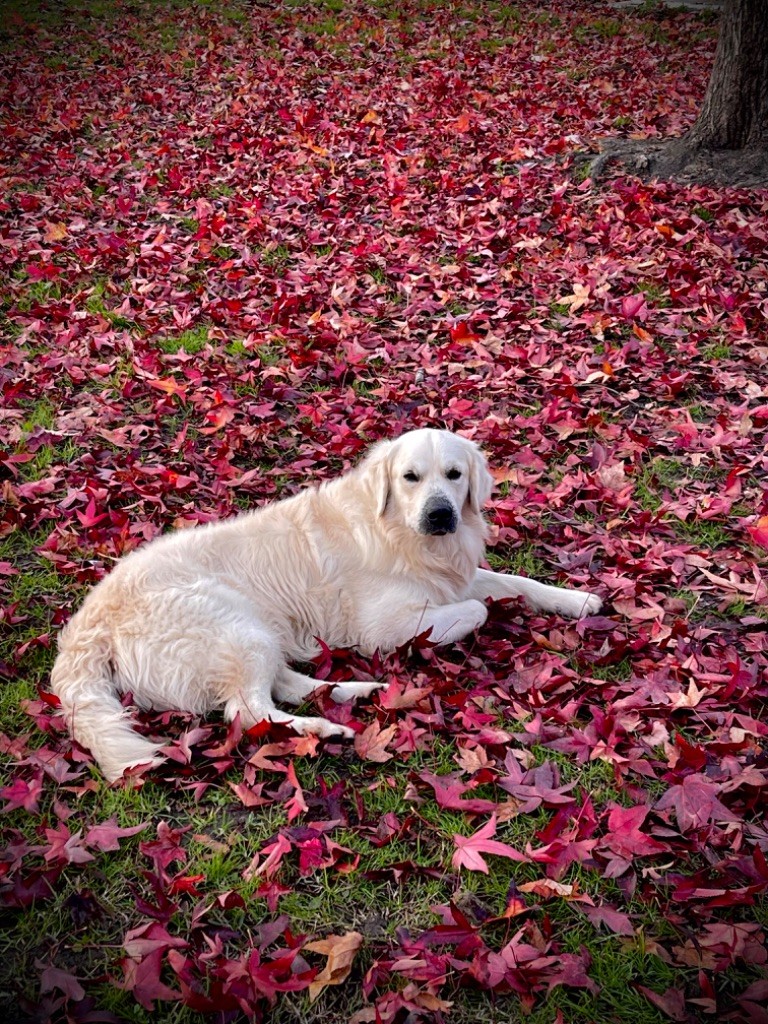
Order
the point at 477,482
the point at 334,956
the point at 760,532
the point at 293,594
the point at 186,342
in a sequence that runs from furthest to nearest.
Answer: the point at 186,342 < the point at 760,532 < the point at 477,482 < the point at 293,594 < the point at 334,956

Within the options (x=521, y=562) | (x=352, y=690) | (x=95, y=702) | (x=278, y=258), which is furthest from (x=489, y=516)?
(x=278, y=258)

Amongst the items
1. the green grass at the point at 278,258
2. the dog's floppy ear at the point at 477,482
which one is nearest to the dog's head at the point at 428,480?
the dog's floppy ear at the point at 477,482

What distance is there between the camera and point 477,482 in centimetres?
409

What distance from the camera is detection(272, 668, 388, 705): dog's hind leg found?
3.66 meters

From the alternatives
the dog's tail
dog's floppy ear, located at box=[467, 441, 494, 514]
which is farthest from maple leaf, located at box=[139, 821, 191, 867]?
dog's floppy ear, located at box=[467, 441, 494, 514]

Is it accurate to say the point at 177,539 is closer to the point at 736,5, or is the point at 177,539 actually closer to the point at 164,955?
the point at 164,955

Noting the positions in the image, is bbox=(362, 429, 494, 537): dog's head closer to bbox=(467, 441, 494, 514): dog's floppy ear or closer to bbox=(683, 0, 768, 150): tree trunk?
bbox=(467, 441, 494, 514): dog's floppy ear

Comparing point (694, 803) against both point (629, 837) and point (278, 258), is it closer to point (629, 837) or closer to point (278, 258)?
point (629, 837)

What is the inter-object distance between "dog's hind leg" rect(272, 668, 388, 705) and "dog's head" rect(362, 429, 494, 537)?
2.53ft

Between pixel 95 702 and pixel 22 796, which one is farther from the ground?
pixel 95 702

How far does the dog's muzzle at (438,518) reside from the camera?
3859mm

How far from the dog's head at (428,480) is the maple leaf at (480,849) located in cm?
143

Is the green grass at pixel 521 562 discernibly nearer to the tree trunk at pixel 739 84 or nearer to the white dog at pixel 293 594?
the white dog at pixel 293 594

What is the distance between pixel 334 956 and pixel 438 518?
1.91m
